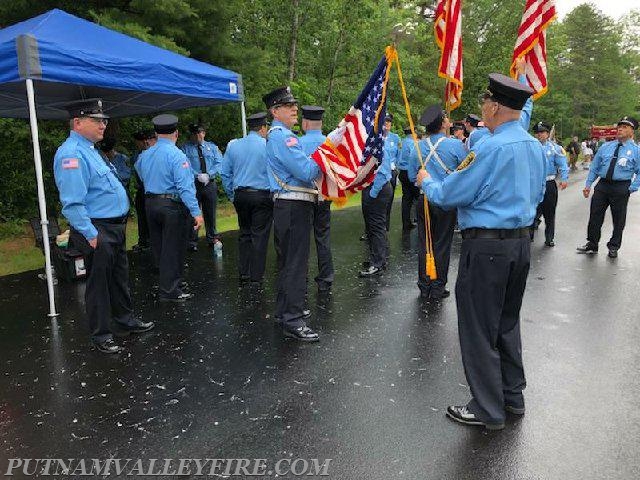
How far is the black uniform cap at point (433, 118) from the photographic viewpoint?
5.45m

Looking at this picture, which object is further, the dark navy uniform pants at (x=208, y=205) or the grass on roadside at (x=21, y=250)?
the dark navy uniform pants at (x=208, y=205)

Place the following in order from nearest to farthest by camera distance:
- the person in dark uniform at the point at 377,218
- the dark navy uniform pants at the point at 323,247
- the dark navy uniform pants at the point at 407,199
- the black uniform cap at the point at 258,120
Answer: the dark navy uniform pants at the point at 323,247, the black uniform cap at the point at 258,120, the person in dark uniform at the point at 377,218, the dark navy uniform pants at the point at 407,199

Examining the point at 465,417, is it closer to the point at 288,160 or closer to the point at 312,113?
the point at 288,160

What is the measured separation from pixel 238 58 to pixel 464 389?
1081 cm

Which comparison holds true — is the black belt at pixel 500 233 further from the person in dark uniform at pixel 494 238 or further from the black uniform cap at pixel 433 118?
the black uniform cap at pixel 433 118

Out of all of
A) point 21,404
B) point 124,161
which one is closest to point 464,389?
point 21,404

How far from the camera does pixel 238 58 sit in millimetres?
12414

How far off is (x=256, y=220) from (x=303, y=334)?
2.22 m

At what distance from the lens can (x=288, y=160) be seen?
4.44 meters

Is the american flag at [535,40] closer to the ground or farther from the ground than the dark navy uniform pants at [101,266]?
farther from the ground

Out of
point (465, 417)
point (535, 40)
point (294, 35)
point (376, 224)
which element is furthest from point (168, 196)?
point (294, 35)

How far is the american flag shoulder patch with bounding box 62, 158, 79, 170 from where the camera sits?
13.3 ft

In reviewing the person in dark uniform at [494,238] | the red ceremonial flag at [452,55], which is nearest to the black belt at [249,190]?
the red ceremonial flag at [452,55]

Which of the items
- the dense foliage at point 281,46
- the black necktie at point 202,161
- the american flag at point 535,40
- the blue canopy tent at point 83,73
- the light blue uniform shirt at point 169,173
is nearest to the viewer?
the blue canopy tent at point 83,73
